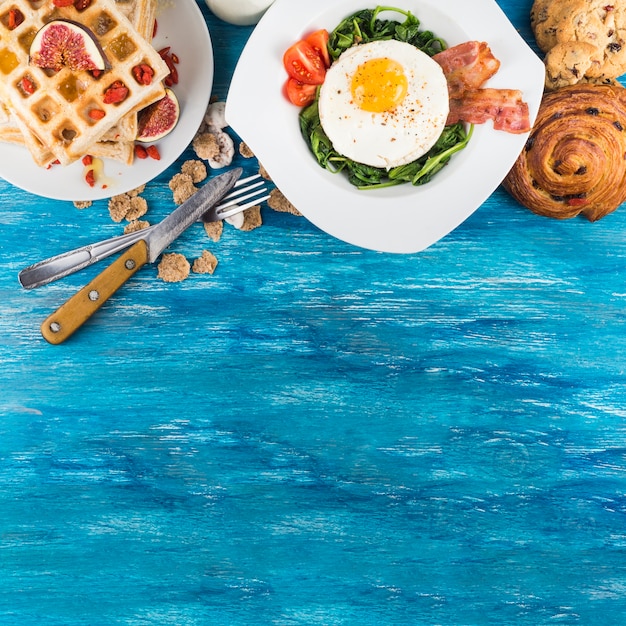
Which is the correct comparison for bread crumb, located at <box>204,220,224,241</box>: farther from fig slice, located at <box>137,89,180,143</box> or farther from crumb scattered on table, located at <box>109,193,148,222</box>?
fig slice, located at <box>137,89,180,143</box>

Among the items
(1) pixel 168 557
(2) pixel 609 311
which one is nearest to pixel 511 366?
(2) pixel 609 311

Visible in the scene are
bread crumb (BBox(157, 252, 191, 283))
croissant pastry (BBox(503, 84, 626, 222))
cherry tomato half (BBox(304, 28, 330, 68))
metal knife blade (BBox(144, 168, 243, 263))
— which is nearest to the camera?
cherry tomato half (BBox(304, 28, 330, 68))

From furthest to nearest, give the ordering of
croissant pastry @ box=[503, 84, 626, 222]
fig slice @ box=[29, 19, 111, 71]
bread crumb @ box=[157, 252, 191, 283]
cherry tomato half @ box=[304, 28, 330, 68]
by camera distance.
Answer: bread crumb @ box=[157, 252, 191, 283] < croissant pastry @ box=[503, 84, 626, 222] < cherry tomato half @ box=[304, 28, 330, 68] < fig slice @ box=[29, 19, 111, 71]

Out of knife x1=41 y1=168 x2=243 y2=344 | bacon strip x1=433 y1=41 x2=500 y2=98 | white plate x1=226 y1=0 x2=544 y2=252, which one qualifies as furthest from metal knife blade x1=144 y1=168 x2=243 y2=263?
bacon strip x1=433 y1=41 x2=500 y2=98

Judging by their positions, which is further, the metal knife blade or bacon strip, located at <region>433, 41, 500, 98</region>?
the metal knife blade

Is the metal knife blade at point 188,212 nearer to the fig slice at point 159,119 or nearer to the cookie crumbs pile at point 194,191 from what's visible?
the cookie crumbs pile at point 194,191

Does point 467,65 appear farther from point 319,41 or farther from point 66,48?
point 66,48

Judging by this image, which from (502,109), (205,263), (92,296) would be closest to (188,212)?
(205,263)

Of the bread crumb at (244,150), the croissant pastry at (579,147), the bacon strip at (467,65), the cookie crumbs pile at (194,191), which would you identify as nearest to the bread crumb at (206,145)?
the cookie crumbs pile at (194,191)
